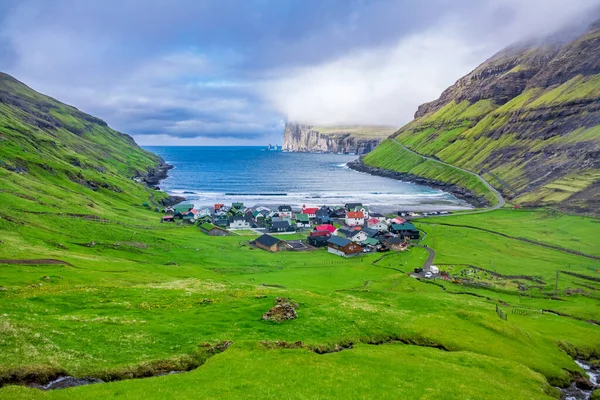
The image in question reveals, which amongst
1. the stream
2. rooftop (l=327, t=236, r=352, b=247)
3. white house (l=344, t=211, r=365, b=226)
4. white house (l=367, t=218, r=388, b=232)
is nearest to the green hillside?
the stream

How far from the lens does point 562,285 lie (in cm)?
9338

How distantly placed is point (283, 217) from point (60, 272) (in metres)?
114

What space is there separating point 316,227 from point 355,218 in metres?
26.3

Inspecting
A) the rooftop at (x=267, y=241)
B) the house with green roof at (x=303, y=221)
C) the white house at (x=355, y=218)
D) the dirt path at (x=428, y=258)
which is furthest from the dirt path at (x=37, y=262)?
the white house at (x=355, y=218)

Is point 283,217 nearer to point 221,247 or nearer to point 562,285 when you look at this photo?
point 221,247

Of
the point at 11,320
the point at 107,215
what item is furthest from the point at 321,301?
the point at 107,215

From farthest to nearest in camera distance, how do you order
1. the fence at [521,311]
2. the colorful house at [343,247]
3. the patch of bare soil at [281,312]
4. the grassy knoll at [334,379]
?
the colorful house at [343,247], the fence at [521,311], the patch of bare soil at [281,312], the grassy knoll at [334,379]

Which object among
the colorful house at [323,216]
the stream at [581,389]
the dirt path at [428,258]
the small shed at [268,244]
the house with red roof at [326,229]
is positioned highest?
the colorful house at [323,216]

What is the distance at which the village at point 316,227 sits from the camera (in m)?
127

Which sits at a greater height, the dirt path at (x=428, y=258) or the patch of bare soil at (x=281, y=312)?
the patch of bare soil at (x=281, y=312)

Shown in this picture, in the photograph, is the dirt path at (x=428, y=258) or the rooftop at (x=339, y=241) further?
the rooftop at (x=339, y=241)

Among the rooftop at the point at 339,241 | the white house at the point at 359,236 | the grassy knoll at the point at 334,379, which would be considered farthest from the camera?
the white house at the point at 359,236

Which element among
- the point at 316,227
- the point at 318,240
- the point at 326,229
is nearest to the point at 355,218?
the point at 316,227

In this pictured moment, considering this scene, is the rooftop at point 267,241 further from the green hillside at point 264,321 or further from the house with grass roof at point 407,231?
the house with grass roof at point 407,231
